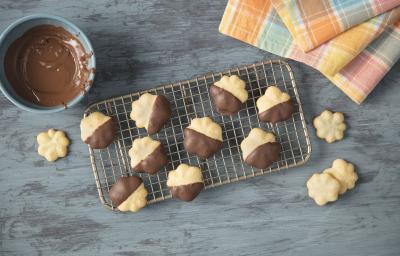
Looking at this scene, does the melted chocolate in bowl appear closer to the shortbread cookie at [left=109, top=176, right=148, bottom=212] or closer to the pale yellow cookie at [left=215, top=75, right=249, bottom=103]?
the shortbread cookie at [left=109, top=176, right=148, bottom=212]

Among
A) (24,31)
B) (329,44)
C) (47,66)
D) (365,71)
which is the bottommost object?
(365,71)

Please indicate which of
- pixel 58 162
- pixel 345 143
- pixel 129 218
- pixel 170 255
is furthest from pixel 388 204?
pixel 58 162

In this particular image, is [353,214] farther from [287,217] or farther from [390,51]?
[390,51]

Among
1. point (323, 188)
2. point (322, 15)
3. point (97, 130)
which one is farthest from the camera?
point (323, 188)

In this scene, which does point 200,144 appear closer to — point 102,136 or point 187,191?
point 187,191

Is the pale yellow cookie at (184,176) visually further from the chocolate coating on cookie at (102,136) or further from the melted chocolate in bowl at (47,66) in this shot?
the melted chocolate in bowl at (47,66)

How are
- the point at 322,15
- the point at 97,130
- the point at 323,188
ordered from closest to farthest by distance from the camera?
the point at 322,15
the point at 97,130
the point at 323,188

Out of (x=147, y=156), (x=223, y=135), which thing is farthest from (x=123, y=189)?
(x=223, y=135)
